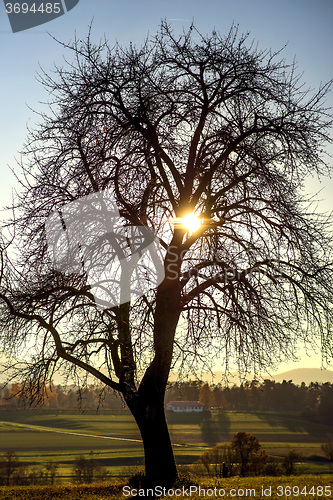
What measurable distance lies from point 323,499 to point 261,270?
4.46 m

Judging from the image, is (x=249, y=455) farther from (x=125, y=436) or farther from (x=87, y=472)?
(x=125, y=436)

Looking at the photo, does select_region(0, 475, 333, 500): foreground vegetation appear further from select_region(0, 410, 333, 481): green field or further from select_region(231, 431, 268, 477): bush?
select_region(0, 410, 333, 481): green field

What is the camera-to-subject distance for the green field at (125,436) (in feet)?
217

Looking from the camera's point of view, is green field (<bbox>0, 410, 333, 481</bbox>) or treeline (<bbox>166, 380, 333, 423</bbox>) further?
treeline (<bbox>166, 380, 333, 423</bbox>)

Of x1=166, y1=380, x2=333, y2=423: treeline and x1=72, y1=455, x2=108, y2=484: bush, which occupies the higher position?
x1=166, y1=380, x2=333, y2=423: treeline

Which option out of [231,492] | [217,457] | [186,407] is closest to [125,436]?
[217,457]

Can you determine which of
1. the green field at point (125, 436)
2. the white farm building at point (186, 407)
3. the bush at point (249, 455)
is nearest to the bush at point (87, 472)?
the green field at point (125, 436)

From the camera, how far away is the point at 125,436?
88250 mm

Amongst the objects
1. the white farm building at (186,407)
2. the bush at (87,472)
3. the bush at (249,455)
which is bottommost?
the bush at (87,472)

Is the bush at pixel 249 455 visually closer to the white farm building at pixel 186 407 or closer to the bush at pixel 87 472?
the bush at pixel 87 472

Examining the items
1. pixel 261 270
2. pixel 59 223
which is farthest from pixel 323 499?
pixel 59 223

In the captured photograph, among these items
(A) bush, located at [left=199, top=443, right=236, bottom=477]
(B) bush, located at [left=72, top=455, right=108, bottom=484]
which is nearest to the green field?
(B) bush, located at [left=72, top=455, right=108, bottom=484]

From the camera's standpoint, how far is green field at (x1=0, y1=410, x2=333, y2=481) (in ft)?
217

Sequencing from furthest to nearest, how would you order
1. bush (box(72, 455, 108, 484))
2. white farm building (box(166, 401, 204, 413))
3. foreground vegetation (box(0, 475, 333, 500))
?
white farm building (box(166, 401, 204, 413)) → bush (box(72, 455, 108, 484)) → foreground vegetation (box(0, 475, 333, 500))
